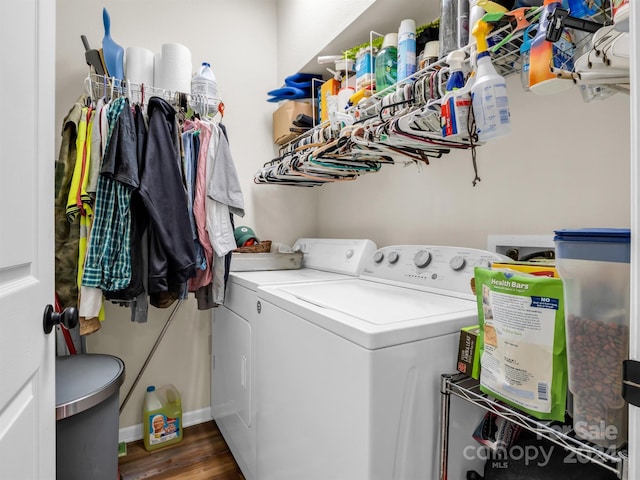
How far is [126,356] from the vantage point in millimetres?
2037

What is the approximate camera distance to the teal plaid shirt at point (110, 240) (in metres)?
1.40

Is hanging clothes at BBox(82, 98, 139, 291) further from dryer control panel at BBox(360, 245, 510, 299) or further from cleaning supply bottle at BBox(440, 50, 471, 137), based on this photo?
cleaning supply bottle at BBox(440, 50, 471, 137)

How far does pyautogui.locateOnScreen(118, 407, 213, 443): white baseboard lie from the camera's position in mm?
2025

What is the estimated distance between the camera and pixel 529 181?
1.26 meters

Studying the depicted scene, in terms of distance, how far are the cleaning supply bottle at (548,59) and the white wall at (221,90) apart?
1.92m

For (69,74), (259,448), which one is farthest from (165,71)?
(259,448)

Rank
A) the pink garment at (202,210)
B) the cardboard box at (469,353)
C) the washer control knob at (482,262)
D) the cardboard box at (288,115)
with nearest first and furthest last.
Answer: the cardboard box at (469,353) → the washer control knob at (482,262) → the pink garment at (202,210) → the cardboard box at (288,115)

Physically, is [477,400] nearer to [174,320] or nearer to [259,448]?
[259,448]

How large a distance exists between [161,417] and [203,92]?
6.28ft

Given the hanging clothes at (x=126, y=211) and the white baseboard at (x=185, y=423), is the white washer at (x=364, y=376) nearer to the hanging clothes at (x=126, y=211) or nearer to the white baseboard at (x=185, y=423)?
the hanging clothes at (x=126, y=211)

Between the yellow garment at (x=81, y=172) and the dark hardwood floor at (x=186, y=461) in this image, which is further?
the dark hardwood floor at (x=186, y=461)

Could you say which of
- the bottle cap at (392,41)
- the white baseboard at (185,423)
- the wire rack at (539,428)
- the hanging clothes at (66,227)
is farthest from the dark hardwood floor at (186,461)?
the bottle cap at (392,41)

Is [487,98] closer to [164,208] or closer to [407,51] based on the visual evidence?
[407,51]

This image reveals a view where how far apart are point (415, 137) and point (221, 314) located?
1459mm
